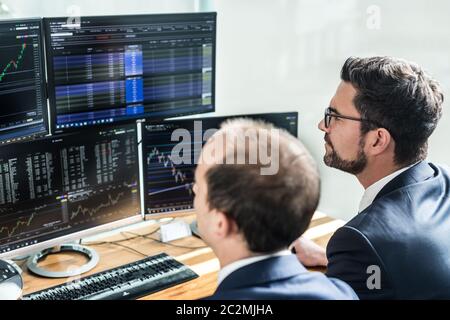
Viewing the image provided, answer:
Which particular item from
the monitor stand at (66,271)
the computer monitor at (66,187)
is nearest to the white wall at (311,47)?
the computer monitor at (66,187)

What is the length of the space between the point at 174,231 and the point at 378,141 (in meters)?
0.86

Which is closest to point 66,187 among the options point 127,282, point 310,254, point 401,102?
point 127,282

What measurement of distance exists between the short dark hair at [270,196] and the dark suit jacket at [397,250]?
0.35m

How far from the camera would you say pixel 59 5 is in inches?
84.8

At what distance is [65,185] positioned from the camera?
1.96 metres

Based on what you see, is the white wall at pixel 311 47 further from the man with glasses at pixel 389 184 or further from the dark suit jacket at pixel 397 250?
the dark suit jacket at pixel 397 250

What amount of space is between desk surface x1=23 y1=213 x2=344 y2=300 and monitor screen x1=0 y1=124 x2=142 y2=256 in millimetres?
110

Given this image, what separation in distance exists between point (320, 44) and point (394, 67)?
2.94 feet

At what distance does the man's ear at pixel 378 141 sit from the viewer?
1.82m

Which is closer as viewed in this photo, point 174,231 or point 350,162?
point 350,162

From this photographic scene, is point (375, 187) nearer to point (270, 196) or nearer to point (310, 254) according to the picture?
point (310, 254)
